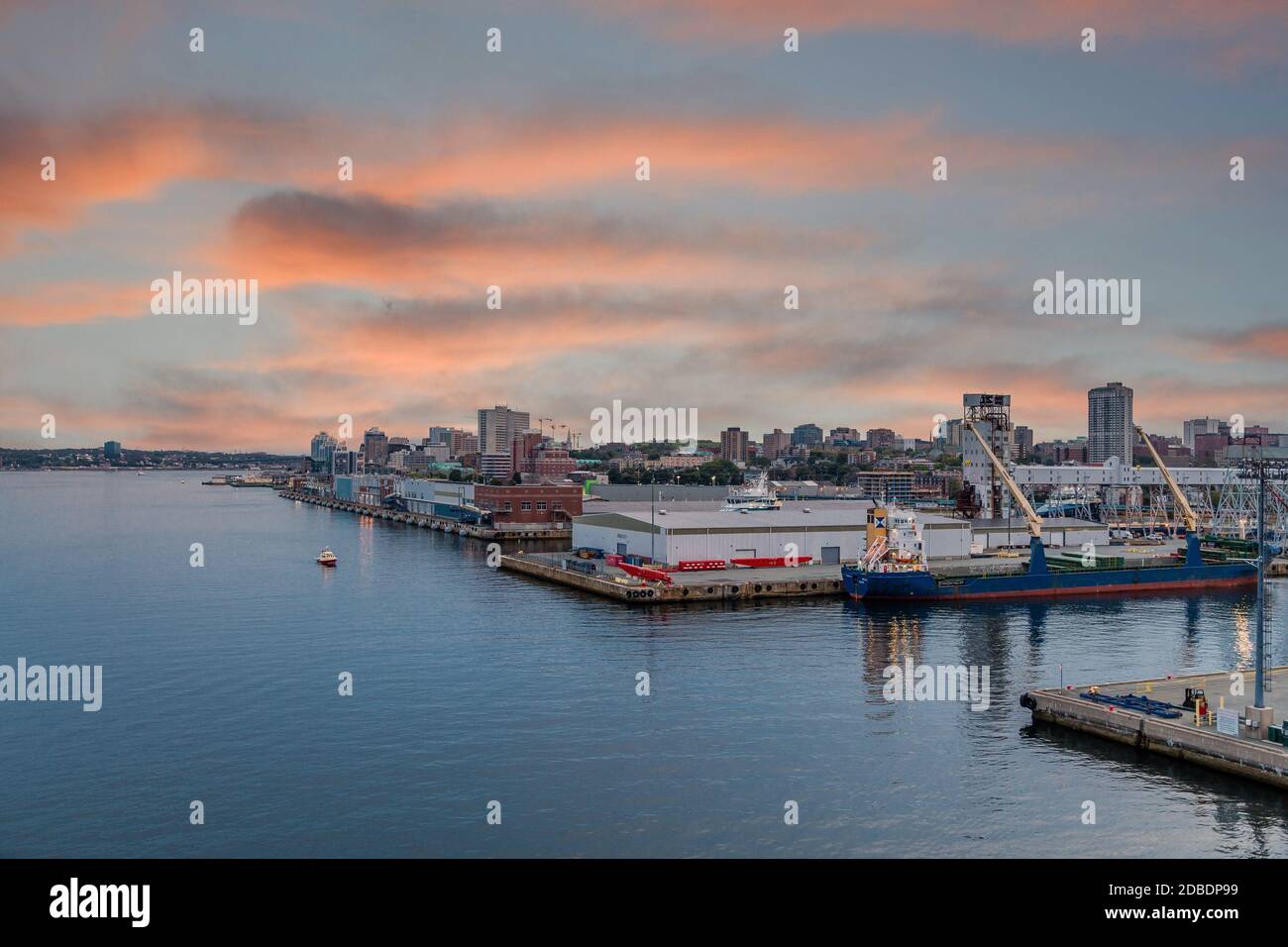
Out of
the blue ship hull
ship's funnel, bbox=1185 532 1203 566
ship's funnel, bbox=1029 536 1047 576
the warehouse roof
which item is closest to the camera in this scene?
the blue ship hull

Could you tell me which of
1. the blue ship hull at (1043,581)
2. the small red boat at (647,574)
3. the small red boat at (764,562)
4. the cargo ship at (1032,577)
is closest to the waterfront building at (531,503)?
the small red boat at (764,562)

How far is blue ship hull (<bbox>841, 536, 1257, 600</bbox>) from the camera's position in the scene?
4506 centimetres

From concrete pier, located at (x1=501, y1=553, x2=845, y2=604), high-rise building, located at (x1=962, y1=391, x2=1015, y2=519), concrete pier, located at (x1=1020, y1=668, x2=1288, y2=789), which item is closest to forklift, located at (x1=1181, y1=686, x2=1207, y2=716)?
concrete pier, located at (x1=1020, y1=668, x2=1288, y2=789)

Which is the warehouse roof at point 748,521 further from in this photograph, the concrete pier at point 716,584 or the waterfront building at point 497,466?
the waterfront building at point 497,466

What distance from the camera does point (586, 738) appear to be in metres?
22.5

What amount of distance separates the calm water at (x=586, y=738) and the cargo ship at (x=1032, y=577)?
2.12 m

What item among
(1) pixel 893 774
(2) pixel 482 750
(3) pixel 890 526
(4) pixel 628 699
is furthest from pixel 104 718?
(3) pixel 890 526

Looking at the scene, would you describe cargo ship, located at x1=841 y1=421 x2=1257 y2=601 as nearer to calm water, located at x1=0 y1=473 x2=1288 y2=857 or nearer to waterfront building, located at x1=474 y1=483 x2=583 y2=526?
calm water, located at x1=0 y1=473 x2=1288 y2=857

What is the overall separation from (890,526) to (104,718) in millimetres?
33619

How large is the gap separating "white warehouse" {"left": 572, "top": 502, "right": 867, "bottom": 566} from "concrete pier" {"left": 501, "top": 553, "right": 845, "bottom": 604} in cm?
145

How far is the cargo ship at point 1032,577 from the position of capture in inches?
1780

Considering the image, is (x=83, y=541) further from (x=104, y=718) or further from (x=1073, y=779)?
(x=1073, y=779)
